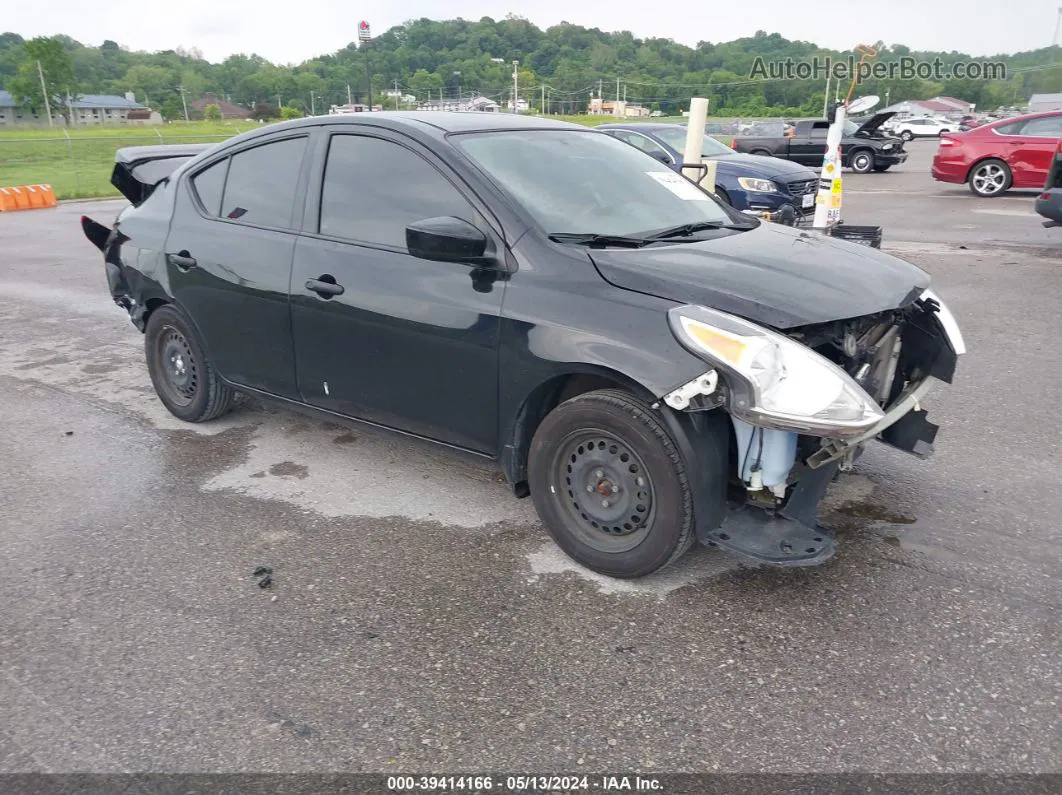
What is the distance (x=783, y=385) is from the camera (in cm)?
278

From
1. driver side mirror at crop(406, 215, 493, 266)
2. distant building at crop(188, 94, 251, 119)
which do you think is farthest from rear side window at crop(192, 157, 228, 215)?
distant building at crop(188, 94, 251, 119)

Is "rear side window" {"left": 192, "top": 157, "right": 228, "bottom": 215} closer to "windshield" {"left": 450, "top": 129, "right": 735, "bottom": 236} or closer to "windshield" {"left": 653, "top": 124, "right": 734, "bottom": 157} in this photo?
"windshield" {"left": 450, "top": 129, "right": 735, "bottom": 236}

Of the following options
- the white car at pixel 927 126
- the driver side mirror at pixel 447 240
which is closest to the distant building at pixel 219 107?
the white car at pixel 927 126

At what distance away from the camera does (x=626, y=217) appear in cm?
374

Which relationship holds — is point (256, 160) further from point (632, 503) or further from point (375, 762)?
point (375, 762)

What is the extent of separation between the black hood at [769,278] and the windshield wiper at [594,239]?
0.28 feet

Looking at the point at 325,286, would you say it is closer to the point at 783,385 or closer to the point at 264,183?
the point at 264,183

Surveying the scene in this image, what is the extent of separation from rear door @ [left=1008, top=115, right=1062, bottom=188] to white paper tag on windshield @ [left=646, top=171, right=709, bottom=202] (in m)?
12.3

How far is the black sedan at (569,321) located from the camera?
9.68 ft

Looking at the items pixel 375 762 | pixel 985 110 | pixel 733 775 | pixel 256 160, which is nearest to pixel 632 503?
pixel 733 775

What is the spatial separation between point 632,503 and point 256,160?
2726 mm

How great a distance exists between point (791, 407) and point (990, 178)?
15.2 meters

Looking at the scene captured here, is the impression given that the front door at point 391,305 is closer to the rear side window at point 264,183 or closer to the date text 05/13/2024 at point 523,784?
the rear side window at point 264,183

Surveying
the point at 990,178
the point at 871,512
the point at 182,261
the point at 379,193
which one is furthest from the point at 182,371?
the point at 990,178
